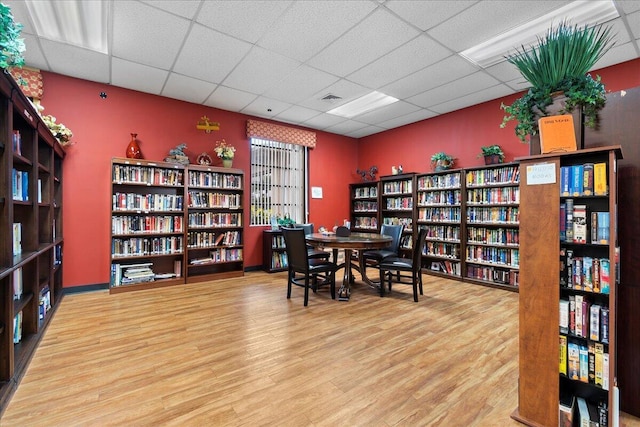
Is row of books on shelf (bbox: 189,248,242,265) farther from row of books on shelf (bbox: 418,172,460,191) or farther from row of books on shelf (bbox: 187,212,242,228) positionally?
row of books on shelf (bbox: 418,172,460,191)

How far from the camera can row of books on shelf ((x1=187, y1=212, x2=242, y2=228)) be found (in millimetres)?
4940

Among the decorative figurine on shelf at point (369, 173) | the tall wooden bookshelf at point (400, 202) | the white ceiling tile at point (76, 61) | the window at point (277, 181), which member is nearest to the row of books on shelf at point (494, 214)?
the tall wooden bookshelf at point (400, 202)

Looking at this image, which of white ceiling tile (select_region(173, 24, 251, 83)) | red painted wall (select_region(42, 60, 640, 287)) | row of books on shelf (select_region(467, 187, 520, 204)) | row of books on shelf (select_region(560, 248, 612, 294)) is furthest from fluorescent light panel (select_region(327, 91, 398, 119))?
row of books on shelf (select_region(560, 248, 612, 294))

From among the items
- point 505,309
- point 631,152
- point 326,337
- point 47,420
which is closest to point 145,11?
point 47,420

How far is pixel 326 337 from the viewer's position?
8.91 feet

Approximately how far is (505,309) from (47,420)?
14.0 ft

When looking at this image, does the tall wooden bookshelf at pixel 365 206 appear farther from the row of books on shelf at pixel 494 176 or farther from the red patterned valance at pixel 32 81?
the red patterned valance at pixel 32 81

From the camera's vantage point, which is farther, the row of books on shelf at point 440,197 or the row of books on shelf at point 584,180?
the row of books on shelf at point 440,197

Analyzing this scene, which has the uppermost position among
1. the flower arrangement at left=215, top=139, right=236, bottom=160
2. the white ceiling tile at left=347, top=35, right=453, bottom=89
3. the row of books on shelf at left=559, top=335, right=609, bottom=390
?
the white ceiling tile at left=347, top=35, right=453, bottom=89

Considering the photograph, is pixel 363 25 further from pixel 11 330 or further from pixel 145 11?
pixel 11 330

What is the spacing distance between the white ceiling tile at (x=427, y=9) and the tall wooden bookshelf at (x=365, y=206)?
3747 millimetres

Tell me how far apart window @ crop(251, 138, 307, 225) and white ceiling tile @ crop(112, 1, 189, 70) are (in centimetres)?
249

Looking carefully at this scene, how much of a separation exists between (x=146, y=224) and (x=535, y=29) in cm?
562

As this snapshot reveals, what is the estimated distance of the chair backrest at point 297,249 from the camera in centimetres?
356
